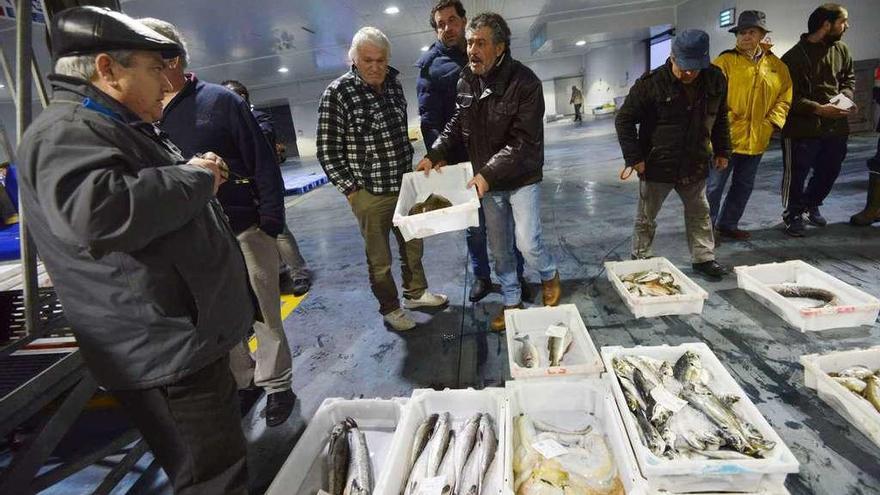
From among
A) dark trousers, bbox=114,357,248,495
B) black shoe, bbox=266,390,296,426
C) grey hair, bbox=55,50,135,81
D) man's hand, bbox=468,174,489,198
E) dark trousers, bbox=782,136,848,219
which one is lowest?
black shoe, bbox=266,390,296,426

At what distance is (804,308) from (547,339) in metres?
1.68

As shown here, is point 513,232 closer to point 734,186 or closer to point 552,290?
point 552,290

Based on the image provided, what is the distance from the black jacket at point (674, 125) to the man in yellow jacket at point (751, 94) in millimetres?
461

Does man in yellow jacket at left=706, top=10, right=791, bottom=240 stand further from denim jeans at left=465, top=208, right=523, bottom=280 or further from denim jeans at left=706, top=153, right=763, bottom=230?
denim jeans at left=465, top=208, right=523, bottom=280

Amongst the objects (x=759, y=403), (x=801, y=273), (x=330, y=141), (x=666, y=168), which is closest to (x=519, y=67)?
(x=330, y=141)

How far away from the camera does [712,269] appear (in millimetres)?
3537

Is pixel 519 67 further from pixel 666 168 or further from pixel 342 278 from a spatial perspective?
pixel 342 278

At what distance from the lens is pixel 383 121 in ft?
9.36

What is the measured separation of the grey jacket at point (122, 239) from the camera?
1105 millimetres

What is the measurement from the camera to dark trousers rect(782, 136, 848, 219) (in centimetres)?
403

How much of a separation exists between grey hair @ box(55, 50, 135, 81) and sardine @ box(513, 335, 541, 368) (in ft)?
7.44

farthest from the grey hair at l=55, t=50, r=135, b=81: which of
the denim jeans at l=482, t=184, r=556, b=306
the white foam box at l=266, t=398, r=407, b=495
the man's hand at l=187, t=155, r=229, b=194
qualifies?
the denim jeans at l=482, t=184, r=556, b=306

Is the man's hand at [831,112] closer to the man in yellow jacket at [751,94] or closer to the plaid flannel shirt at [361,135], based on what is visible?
the man in yellow jacket at [751,94]

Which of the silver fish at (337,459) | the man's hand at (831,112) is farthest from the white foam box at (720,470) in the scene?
the man's hand at (831,112)
